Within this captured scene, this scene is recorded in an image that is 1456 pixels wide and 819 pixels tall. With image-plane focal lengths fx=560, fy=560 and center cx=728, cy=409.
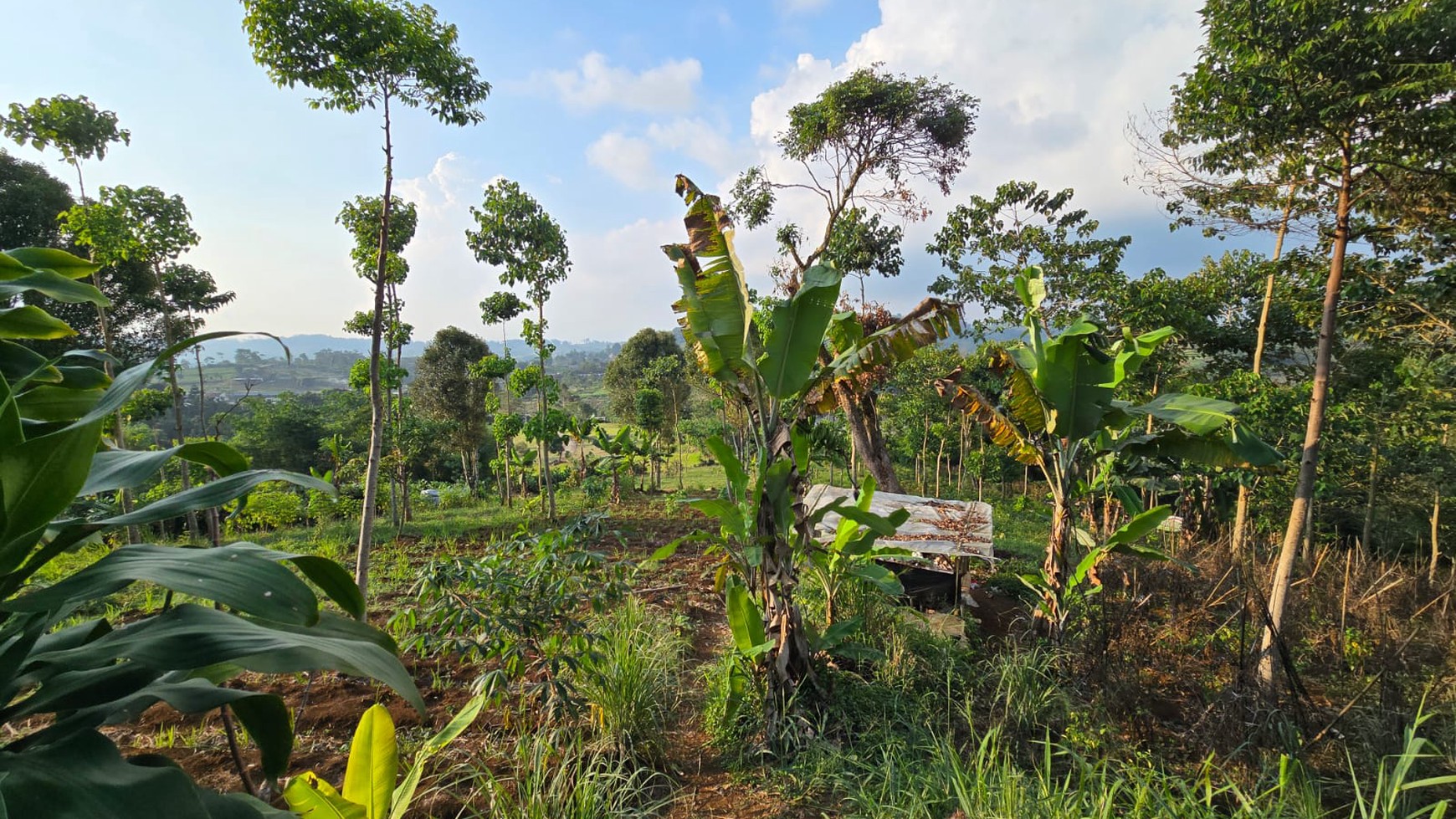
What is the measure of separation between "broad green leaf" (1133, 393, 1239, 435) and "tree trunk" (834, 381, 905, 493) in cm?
480

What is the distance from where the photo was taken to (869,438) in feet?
30.1

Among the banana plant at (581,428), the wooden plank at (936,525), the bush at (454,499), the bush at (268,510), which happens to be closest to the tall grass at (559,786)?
the wooden plank at (936,525)

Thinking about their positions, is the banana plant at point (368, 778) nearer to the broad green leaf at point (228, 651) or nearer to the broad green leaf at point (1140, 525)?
the broad green leaf at point (228, 651)

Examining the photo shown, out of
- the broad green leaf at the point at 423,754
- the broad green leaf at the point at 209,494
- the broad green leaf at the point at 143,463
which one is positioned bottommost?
the broad green leaf at the point at 423,754

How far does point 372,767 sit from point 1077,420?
174 inches

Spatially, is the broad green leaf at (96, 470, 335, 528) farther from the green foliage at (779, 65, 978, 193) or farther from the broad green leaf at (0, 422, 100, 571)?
the green foliage at (779, 65, 978, 193)

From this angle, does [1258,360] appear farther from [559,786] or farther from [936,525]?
[559,786]

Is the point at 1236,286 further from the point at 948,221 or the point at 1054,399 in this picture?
the point at 1054,399

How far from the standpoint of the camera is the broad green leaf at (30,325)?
129 cm

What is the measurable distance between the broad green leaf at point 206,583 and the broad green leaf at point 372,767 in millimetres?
877

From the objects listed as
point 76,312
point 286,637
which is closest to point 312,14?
point 286,637

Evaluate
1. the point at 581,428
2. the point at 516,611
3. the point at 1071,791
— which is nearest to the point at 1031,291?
the point at 1071,791

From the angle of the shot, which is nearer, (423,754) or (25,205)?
(423,754)

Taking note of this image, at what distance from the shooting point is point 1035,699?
10.9 ft
